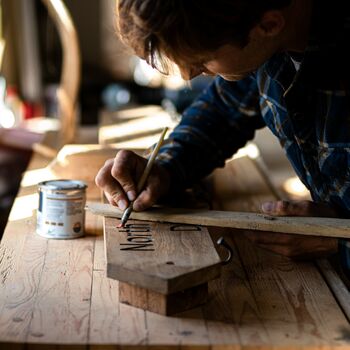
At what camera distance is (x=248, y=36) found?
4.35 ft

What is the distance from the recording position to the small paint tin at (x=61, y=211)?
5.20ft

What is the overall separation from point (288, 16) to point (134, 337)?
26.6 inches

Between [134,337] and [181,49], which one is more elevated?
[181,49]

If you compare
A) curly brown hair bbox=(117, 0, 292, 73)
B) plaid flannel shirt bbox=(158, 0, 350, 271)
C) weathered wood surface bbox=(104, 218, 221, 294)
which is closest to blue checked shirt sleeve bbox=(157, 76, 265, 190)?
plaid flannel shirt bbox=(158, 0, 350, 271)

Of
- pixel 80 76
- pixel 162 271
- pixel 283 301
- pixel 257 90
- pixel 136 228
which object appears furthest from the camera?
pixel 80 76

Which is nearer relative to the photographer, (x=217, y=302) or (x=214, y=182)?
(x=217, y=302)

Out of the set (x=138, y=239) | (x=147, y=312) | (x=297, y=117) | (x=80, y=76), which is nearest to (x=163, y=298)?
(x=147, y=312)

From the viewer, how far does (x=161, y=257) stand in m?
1.27

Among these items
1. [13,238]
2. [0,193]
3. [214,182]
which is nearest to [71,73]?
[0,193]

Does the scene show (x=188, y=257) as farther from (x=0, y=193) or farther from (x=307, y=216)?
(x=0, y=193)

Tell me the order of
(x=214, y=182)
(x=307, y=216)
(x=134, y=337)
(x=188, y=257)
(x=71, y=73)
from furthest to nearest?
(x=71, y=73) < (x=214, y=182) < (x=307, y=216) < (x=188, y=257) < (x=134, y=337)

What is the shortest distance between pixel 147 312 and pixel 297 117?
24.2 inches

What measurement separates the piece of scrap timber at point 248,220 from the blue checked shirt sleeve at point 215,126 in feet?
1.12

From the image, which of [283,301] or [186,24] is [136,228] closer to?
[283,301]
